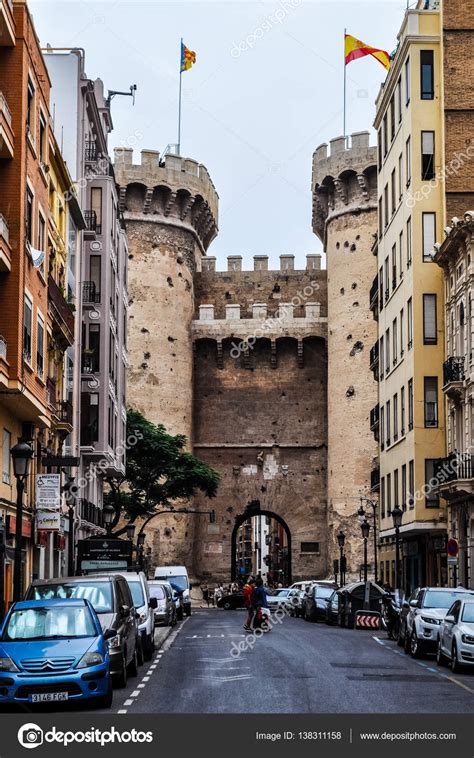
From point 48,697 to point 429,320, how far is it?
33.0 m

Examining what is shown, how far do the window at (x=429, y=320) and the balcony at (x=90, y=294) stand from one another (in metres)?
12.0

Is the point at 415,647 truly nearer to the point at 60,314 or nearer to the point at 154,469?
the point at 60,314

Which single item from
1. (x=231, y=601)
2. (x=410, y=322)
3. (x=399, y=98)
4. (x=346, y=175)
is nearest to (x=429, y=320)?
(x=410, y=322)

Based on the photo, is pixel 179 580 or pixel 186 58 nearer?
pixel 179 580

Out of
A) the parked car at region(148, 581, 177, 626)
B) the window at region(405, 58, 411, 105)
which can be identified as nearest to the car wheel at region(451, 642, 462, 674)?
the parked car at region(148, 581, 177, 626)

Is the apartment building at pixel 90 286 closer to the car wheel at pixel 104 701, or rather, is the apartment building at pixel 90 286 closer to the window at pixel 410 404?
the window at pixel 410 404

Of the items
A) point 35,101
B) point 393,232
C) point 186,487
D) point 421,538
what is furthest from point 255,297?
point 35,101

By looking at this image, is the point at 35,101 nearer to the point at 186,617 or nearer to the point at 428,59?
the point at 428,59

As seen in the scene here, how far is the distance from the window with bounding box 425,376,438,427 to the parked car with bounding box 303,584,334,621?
685cm

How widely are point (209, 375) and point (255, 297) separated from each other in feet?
16.5

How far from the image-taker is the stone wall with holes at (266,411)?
243 ft

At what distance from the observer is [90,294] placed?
50656 mm

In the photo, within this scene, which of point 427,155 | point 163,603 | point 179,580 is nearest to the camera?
point 163,603

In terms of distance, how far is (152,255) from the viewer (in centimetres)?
7325
